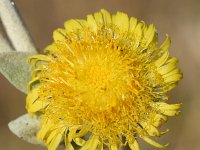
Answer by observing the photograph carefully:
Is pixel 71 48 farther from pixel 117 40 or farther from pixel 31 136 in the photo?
pixel 31 136

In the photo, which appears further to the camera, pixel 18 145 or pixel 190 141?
pixel 18 145

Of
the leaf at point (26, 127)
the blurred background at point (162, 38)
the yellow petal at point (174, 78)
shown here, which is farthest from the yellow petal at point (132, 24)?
the blurred background at point (162, 38)

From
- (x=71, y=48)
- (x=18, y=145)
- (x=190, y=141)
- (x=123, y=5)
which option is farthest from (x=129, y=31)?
(x=123, y=5)

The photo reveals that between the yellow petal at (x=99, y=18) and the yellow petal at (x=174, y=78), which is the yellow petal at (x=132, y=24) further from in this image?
the yellow petal at (x=174, y=78)

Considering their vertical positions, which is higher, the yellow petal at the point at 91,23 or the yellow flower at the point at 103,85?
the yellow petal at the point at 91,23

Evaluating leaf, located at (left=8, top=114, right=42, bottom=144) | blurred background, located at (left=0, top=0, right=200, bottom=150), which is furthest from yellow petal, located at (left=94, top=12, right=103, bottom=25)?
blurred background, located at (left=0, top=0, right=200, bottom=150)
